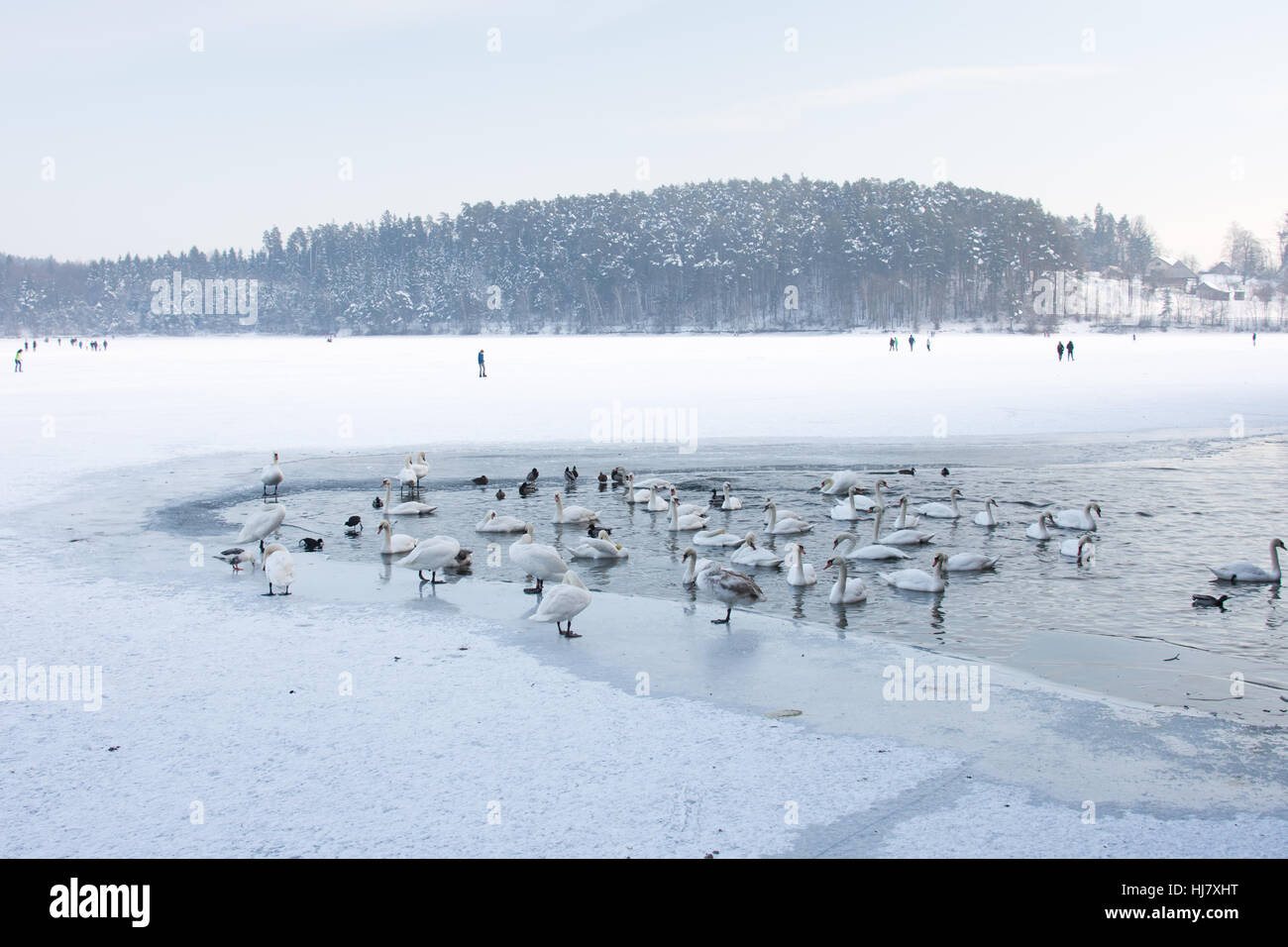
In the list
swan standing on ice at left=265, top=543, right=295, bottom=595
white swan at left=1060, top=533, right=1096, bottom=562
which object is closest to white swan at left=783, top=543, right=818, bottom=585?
white swan at left=1060, top=533, right=1096, bottom=562

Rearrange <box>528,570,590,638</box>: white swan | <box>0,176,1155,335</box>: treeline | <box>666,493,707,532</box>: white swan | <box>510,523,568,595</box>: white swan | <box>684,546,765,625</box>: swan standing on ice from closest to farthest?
1. <box>528,570,590,638</box>: white swan
2. <box>684,546,765,625</box>: swan standing on ice
3. <box>510,523,568,595</box>: white swan
4. <box>666,493,707,532</box>: white swan
5. <box>0,176,1155,335</box>: treeline

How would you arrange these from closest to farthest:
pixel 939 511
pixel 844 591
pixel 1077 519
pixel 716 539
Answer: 1. pixel 844 591
2. pixel 716 539
3. pixel 1077 519
4. pixel 939 511

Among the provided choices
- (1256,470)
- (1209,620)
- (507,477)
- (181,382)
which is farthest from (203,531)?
(181,382)

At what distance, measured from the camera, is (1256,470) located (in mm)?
17406

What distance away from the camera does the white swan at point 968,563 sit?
1070 centimetres

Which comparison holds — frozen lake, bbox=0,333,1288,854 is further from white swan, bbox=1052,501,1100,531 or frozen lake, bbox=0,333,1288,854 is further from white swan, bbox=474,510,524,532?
white swan, bbox=1052,501,1100,531

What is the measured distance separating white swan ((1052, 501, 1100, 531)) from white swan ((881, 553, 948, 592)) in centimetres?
318

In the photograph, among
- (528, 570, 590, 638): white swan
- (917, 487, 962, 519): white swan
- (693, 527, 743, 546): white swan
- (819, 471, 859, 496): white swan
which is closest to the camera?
(528, 570, 590, 638): white swan

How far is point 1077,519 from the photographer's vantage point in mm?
12469

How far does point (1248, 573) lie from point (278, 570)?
30.5 ft

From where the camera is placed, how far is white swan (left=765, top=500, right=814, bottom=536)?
41.4ft

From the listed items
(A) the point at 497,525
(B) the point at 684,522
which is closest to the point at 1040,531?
(B) the point at 684,522

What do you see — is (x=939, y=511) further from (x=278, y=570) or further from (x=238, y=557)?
(x=238, y=557)
